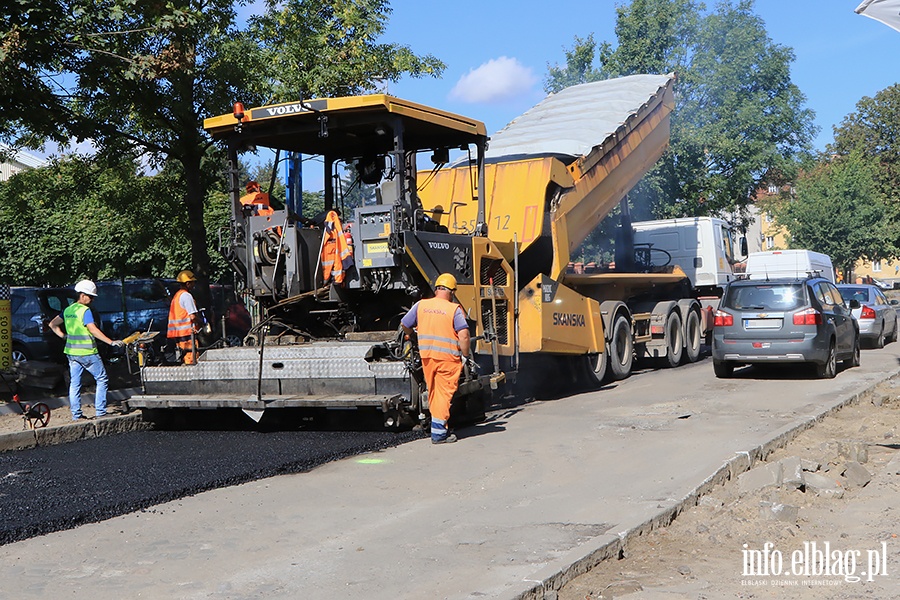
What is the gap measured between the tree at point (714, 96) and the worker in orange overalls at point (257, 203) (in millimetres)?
15894

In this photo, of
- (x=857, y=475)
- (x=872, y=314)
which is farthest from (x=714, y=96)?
(x=857, y=475)

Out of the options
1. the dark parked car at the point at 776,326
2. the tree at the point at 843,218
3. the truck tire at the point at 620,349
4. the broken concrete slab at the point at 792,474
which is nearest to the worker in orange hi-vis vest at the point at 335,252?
the broken concrete slab at the point at 792,474

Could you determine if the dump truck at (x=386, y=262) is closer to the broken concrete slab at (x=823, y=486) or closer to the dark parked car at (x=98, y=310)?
the broken concrete slab at (x=823, y=486)

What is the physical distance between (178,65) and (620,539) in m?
7.58

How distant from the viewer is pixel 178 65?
10.4 m

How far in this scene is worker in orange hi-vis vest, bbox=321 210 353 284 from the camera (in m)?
9.34

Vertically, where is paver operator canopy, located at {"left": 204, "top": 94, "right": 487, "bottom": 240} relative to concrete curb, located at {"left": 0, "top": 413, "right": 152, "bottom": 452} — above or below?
above

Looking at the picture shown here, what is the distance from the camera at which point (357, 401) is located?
27.6 feet

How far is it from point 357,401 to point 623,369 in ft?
22.2

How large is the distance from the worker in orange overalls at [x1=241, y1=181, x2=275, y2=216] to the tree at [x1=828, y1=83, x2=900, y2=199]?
166 feet

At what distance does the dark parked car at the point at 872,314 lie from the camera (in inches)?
752

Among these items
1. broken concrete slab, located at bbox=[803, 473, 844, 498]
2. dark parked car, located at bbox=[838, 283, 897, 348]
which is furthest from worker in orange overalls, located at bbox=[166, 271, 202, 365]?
dark parked car, located at bbox=[838, 283, 897, 348]

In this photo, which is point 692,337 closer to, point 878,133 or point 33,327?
point 33,327

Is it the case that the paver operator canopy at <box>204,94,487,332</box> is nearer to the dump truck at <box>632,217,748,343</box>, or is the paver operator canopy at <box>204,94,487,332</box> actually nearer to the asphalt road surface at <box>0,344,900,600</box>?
the asphalt road surface at <box>0,344,900,600</box>
